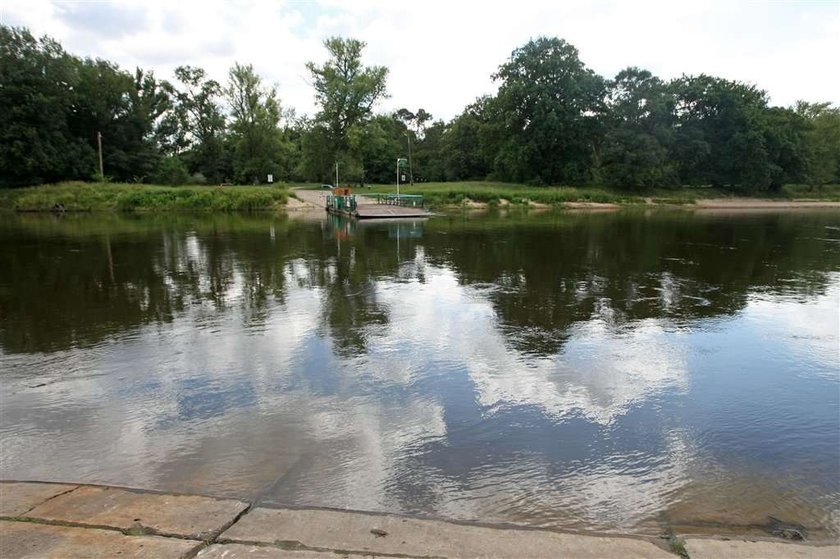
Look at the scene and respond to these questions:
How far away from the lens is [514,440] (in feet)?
17.2

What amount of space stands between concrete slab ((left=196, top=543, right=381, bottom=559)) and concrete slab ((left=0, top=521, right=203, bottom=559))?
0.37 ft

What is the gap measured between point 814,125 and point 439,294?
7705 cm

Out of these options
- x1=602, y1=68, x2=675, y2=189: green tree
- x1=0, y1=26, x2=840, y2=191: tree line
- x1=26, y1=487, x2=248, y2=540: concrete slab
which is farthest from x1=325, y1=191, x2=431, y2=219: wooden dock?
x1=26, y1=487, x2=248, y2=540: concrete slab

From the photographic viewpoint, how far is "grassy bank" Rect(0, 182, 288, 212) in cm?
4397

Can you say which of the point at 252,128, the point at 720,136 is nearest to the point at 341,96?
the point at 252,128

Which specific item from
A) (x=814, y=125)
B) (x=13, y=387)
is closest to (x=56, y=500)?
(x=13, y=387)

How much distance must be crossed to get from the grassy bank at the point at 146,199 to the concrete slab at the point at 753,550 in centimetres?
4259

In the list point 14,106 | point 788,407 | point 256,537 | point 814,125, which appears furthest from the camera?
point 814,125

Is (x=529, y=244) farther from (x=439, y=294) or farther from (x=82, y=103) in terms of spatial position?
(x=82, y=103)

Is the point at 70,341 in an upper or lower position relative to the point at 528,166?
lower

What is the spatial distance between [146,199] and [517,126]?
124 feet

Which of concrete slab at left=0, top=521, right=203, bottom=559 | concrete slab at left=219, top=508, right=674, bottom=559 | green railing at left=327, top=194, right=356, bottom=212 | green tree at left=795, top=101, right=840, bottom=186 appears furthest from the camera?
green tree at left=795, top=101, right=840, bottom=186

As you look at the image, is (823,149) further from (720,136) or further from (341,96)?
(341,96)

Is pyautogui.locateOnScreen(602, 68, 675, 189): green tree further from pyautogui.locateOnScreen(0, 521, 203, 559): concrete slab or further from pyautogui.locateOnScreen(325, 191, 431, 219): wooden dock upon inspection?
pyautogui.locateOnScreen(0, 521, 203, 559): concrete slab
